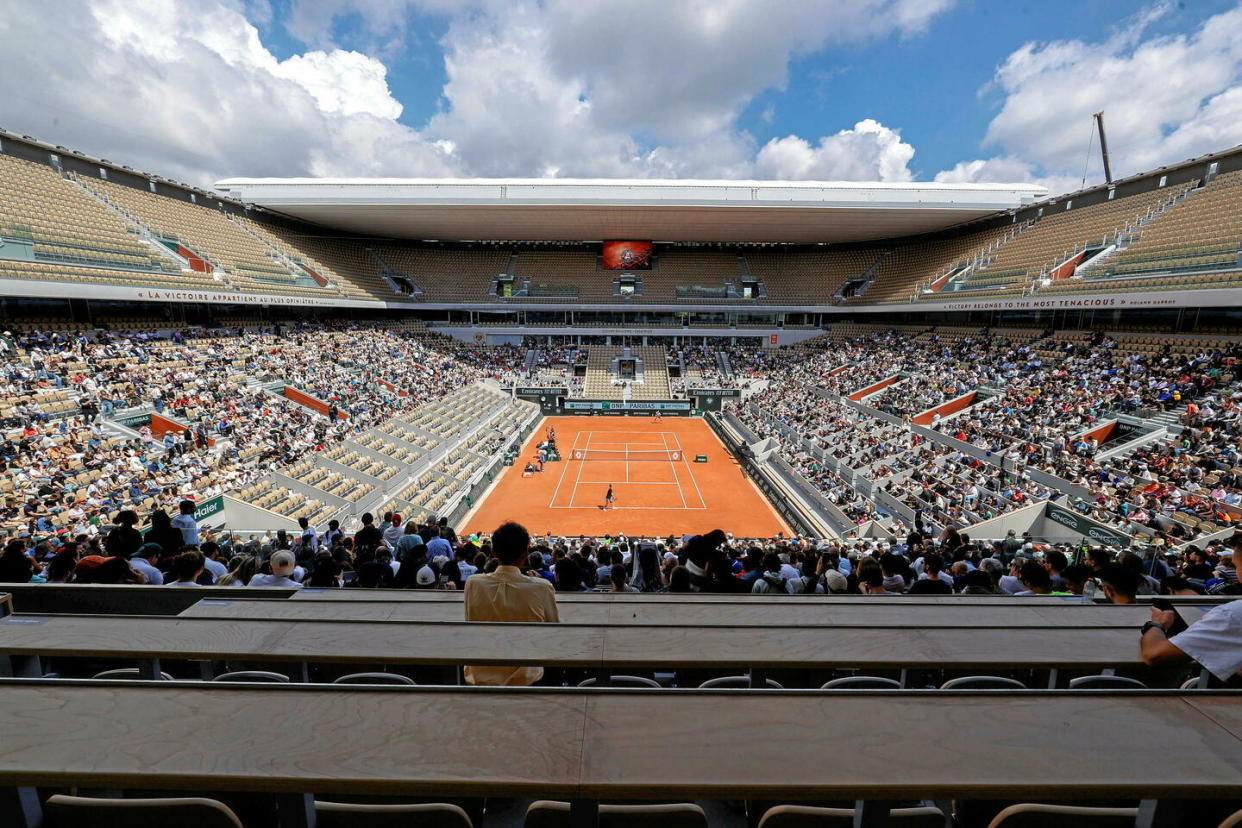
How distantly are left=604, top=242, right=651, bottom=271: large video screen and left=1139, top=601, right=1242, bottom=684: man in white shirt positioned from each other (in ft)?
177

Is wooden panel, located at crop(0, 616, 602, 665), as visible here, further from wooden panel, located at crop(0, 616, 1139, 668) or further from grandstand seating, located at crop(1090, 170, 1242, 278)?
grandstand seating, located at crop(1090, 170, 1242, 278)

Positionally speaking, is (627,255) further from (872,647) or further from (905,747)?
(905,747)

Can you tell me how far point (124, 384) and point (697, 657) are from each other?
26.3m

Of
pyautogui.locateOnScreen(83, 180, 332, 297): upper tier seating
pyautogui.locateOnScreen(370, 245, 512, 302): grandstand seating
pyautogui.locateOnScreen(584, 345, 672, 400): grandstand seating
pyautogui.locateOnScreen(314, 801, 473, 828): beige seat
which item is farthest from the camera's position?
pyautogui.locateOnScreen(370, 245, 512, 302): grandstand seating

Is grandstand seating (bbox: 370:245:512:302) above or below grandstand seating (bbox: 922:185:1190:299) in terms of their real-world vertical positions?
above

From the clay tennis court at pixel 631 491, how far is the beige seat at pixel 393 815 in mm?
19904

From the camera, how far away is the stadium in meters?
1.53

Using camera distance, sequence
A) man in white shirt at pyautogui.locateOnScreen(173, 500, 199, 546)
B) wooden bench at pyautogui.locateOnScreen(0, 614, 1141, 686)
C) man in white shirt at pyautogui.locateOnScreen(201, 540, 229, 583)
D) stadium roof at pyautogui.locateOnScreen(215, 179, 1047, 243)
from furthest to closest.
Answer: stadium roof at pyautogui.locateOnScreen(215, 179, 1047, 243) < man in white shirt at pyautogui.locateOnScreen(173, 500, 199, 546) < man in white shirt at pyautogui.locateOnScreen(201, 540, 229, 583) < wooden bench at pyautogui.locateOnScreen(0, 614, 1141, 686)

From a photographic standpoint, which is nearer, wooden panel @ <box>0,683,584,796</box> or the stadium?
wooden panel @ <box>0,683,584,796</box>

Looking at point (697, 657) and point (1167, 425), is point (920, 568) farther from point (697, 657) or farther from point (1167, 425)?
point (1167, 425)

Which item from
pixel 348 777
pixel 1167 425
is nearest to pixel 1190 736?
pixel 348 777

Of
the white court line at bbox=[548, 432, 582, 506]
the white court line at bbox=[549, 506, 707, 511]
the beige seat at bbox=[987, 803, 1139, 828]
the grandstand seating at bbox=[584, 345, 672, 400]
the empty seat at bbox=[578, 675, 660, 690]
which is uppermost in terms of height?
the grandstand seating at bbox=[584, 345, 672, 400]

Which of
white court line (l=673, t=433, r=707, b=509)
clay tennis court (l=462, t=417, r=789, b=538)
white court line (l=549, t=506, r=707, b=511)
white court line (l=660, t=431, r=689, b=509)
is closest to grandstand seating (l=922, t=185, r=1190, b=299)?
clay tennis court (l=462, t=417, r=789, b=538)

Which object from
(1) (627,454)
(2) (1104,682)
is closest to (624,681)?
(2) (1104,682)
